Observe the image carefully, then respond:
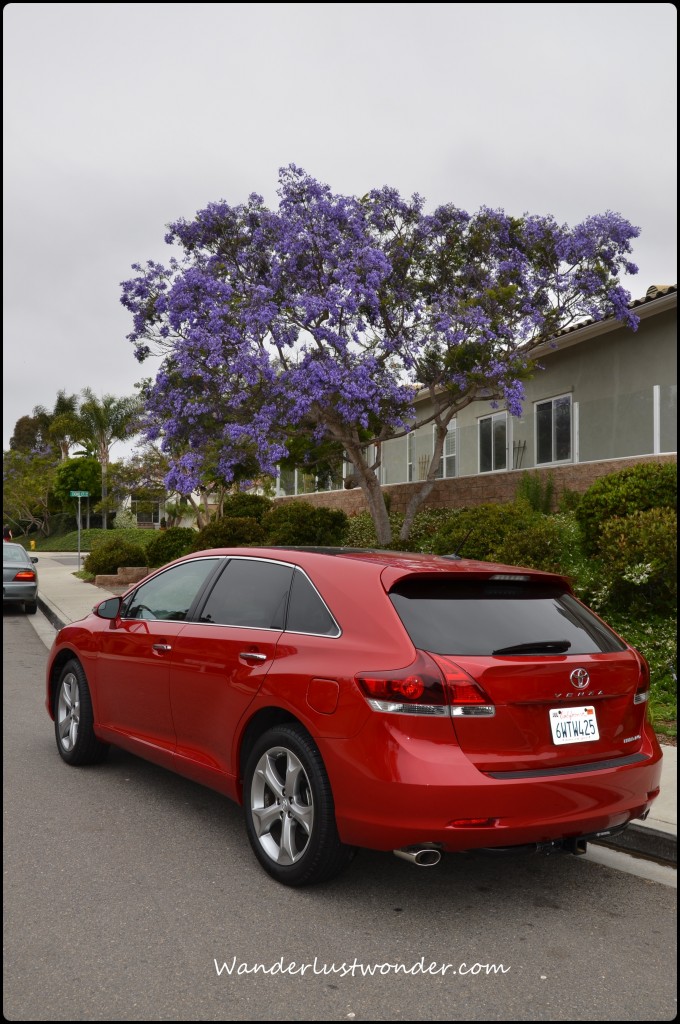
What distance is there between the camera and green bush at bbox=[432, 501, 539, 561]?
13.0 metres

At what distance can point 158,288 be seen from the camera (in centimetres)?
1881

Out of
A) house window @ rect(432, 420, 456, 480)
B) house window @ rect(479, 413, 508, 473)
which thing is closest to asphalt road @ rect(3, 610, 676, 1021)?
house window @ rect(479, 413, 508, 473)

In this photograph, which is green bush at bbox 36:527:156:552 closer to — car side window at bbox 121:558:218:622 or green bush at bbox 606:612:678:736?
green bush at bbox 606:612:678:736

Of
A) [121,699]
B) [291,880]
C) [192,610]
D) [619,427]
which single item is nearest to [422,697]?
[291,880]

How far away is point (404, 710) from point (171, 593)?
2.37m

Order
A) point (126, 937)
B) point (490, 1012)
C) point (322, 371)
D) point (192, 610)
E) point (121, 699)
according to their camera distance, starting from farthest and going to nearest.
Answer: point (322, 371) → point (121, 699) → point (192, 610) → point (126, 937) → point (490, 1012)

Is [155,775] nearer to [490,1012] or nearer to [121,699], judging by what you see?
[121,699]

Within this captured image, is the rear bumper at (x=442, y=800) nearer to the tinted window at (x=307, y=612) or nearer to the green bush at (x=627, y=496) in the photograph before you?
the tinted window at (x=307, y=612)

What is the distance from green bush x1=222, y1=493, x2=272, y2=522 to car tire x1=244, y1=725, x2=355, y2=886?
66.7ft

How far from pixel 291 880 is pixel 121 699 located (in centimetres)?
210

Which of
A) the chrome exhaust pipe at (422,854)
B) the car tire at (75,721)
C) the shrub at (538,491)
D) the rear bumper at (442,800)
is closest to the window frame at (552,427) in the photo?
the shrub at (538,491)

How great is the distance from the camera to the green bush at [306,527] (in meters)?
20.2

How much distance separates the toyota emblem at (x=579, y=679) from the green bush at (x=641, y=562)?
5.97m

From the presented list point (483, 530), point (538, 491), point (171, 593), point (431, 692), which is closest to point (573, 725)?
point (431, 692)
